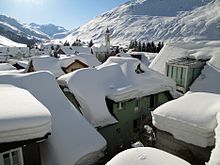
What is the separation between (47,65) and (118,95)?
53.2 feet

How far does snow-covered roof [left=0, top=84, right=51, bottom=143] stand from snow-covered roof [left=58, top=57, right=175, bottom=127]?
4.89 meters

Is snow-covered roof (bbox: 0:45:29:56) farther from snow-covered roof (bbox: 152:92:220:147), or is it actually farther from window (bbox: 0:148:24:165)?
snow-covered roof (bbox: 152:92:220:147)

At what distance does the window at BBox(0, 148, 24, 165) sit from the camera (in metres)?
7.43

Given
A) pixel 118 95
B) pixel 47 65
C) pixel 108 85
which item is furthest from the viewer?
pixel 47 65

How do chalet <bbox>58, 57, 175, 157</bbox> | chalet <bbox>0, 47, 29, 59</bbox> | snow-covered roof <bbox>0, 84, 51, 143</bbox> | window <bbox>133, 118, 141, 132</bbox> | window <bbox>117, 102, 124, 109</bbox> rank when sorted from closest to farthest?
snow-covered roof <bbox>0, 84, 51, 143</bbox> < chalet <bbox>58, 57, 175, 157</bbox> < window <bbox>117, 102, 124, 109</bbox> < window <bbox>133, 118, 141, 132</bbox> < chalet <bbox>0, 47, 29, 59</bbox>

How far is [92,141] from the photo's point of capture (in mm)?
9695

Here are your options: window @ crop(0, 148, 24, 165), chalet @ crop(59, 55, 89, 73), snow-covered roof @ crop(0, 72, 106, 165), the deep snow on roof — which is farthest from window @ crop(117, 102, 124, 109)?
chalet @ crop(59, 55, 89, 73)

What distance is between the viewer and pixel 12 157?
25.2 feet

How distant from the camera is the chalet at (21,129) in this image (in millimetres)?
6965

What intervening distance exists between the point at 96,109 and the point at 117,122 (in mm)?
1717

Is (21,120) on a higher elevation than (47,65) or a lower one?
higher

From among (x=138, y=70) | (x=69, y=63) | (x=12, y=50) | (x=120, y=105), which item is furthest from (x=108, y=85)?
(x=12, y=50)

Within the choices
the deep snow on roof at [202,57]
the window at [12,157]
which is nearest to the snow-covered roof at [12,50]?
the deep snow on roof at [202,57]

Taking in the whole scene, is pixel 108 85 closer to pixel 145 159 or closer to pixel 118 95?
pixel 118 95
